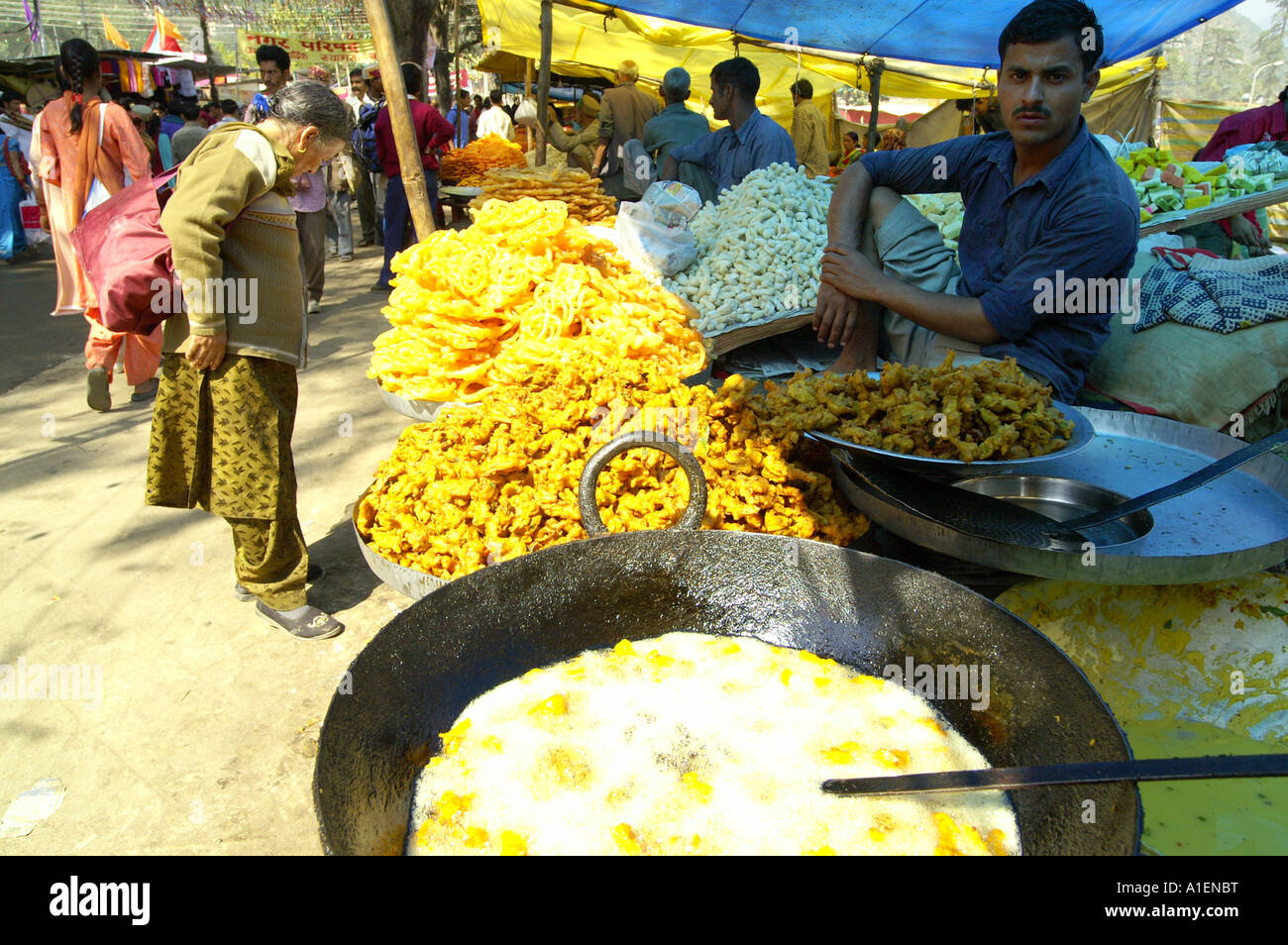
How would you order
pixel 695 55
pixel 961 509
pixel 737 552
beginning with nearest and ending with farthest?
1. pixel 737 552
2. pixel 961 509
3. pixel 695 55

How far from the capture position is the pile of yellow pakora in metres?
1.99

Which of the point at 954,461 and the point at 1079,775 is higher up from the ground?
the point at 954,461

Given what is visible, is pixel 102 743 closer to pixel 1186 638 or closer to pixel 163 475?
pixel 163 475

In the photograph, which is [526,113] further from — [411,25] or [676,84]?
[676,84]

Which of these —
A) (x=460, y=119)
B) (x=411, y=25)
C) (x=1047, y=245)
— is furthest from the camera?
(x=460, y=119)

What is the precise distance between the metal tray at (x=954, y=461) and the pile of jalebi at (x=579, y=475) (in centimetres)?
28

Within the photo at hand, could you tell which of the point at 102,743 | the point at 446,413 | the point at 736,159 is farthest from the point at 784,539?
the point at 736,159

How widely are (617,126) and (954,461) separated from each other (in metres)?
8.21

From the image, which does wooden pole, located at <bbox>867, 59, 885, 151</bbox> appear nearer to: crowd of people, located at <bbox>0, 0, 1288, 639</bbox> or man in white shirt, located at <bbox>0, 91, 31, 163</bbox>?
crowd of people, located at <bbox>0, 0, 1288, 639</bbox>

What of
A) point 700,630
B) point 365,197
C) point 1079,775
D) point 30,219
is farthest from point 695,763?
point 30,219

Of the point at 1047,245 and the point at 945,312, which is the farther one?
the point at 945,312

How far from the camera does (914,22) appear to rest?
7770 millimetres

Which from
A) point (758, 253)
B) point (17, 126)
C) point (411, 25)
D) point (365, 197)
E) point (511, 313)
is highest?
point (411, 25)
